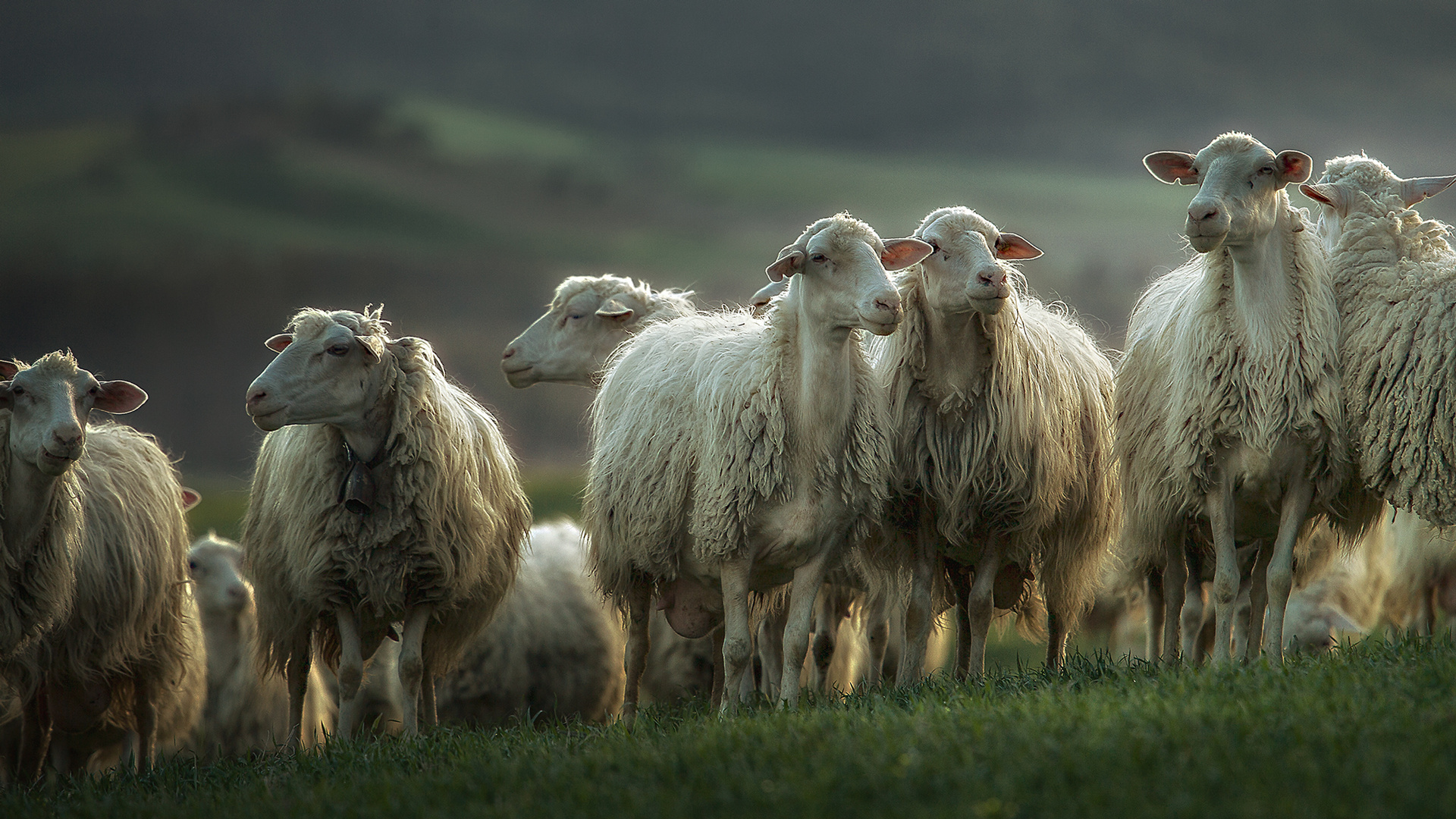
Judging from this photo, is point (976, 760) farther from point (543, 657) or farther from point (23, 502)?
point (543, 657)

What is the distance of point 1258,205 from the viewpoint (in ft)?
19.7

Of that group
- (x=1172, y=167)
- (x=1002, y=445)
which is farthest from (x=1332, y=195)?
(x=1002, y=445)

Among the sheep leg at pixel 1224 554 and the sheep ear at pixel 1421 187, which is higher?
the sheep ear at pixel 1421 187

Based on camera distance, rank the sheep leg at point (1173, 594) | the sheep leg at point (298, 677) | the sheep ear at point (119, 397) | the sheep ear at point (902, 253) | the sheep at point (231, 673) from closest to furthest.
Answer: the sheep ear at point (902, 253)
the sheep leg at point (1173, 594)
the sheep leg at point (298, 677)
the sheep ear at point (119, 397)
the sheep at point (231, 673)

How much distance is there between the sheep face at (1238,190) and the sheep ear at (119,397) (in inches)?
242

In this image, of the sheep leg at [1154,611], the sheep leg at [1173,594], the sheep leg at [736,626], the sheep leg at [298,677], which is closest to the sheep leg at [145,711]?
the sheep leg at [298,677]

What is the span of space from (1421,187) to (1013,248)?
7.19 feet

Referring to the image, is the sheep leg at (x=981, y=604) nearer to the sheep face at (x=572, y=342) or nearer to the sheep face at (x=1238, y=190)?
the sheep face at (x=1238, y=190)

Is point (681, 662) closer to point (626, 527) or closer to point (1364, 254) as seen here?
point (626, 527)

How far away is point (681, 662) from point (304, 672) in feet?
10.1

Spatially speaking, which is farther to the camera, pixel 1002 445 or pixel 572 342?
pixel 572 342

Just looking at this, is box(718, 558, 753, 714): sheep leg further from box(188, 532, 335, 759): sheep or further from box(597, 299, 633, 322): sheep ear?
box(188, 532, 335, 759): sheep

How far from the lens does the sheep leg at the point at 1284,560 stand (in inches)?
228

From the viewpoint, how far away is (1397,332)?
584cm
